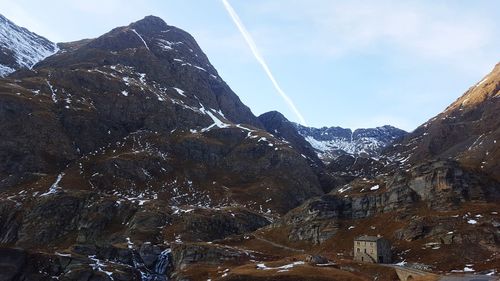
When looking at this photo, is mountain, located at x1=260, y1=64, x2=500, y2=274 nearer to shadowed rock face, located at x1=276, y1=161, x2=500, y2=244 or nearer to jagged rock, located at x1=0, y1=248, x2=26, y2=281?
shadowed rock face, located at x1=276, y1=161, x2=500, y2=244

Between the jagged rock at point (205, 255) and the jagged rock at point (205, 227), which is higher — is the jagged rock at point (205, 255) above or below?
below

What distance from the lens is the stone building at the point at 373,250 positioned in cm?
12800

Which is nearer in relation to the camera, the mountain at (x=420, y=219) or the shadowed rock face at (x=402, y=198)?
the mountain at (x=420, y=219)

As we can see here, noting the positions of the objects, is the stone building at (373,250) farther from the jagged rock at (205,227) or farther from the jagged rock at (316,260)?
the jagged rock at (205,227)

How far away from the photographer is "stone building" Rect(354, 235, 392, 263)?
→ 128000 millimetres

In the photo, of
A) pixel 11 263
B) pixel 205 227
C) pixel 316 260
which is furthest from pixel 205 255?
pixel 11 263

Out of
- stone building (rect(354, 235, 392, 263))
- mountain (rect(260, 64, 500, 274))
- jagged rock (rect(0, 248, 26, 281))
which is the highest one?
mountain (rect(260, 64, 500, 274))

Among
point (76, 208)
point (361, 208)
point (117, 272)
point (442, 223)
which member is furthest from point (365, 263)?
point (76, 208)

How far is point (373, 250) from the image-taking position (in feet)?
424

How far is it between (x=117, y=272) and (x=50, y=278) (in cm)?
1662

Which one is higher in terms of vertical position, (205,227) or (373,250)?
(205,227)

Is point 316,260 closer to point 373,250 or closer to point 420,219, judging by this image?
point 373,250

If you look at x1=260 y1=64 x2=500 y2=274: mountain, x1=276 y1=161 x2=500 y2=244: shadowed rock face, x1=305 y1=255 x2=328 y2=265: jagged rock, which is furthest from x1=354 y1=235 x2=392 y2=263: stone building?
x1=276 y1=161 x2=500 y2=244: shadowed rock face

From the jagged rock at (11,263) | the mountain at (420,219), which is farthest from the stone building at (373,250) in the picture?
the jagged rock at (11,263)
